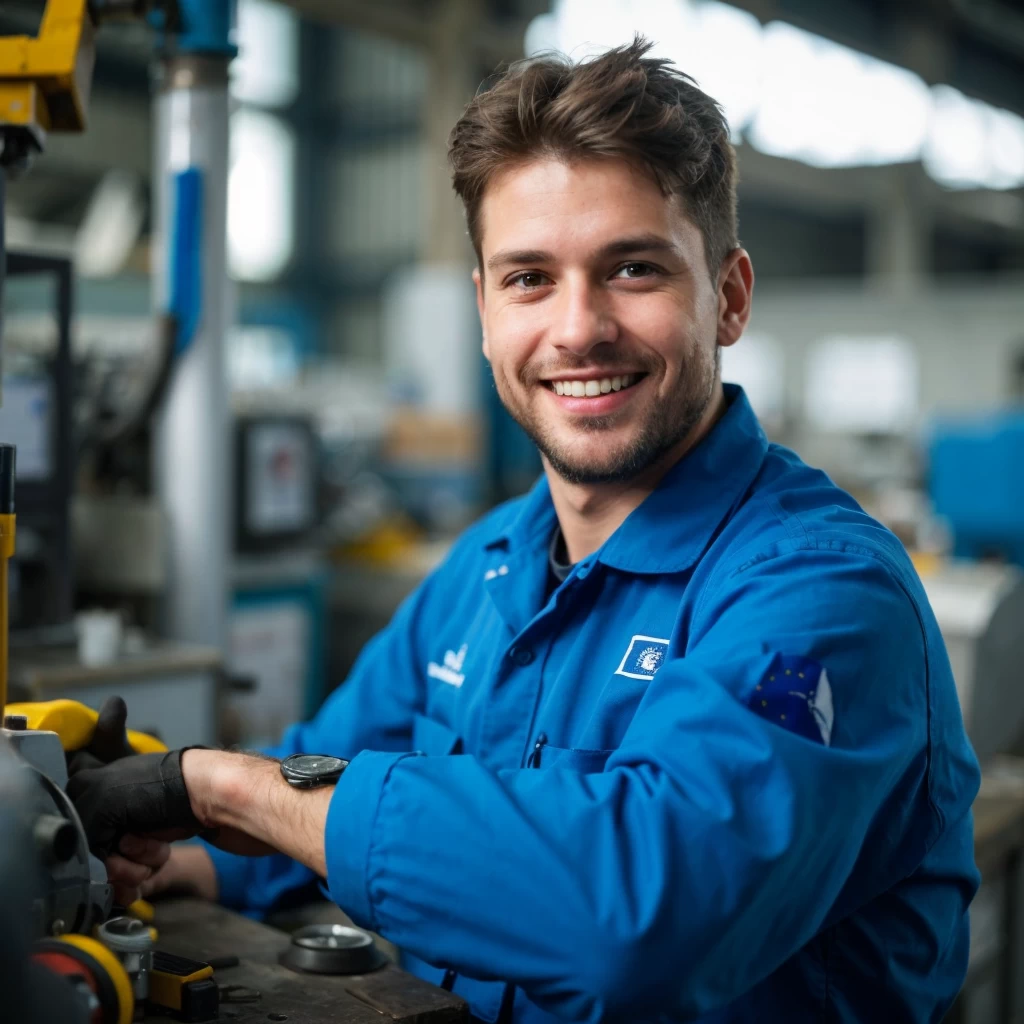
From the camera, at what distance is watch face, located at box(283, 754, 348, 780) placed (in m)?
0.98

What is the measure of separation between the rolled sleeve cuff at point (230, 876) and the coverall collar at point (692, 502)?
0.54 m

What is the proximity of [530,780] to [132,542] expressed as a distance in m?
2.10

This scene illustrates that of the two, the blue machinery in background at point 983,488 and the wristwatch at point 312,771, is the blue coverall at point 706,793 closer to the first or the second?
the wristwatch at point 312,771

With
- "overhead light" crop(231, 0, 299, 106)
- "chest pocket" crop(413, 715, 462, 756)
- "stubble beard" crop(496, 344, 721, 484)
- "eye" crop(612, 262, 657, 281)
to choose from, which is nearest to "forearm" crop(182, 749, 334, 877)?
"chest pocket" crop(413, 715, 462, 756)

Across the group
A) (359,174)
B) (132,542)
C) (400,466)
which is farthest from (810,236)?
(132,542)

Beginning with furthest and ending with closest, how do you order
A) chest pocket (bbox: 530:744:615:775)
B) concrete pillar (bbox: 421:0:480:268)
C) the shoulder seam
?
concrete pillar (bbox: 421:0:480:268), chest pocket (bbox: 530:744:615:775), the shoulder seam

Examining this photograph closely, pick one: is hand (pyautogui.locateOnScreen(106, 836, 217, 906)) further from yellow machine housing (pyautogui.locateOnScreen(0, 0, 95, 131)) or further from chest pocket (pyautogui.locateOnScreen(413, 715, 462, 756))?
yellow machine housing (pyautogui.locateOnScreen(0, 0, 95, 131))

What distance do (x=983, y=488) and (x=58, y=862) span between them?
3.70 metres

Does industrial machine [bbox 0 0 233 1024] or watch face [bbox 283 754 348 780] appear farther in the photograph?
watch face [bbox 283 754 348 780]

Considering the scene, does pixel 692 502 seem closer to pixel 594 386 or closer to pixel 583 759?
pixel 594 386

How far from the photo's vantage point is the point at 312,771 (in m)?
0.98

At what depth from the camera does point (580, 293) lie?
46.6 inches

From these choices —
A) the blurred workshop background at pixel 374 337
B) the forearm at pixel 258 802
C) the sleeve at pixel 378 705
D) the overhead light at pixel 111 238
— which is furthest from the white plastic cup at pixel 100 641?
the overhead light at pixel 111 238

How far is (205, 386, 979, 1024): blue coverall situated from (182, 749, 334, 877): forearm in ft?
0.11
